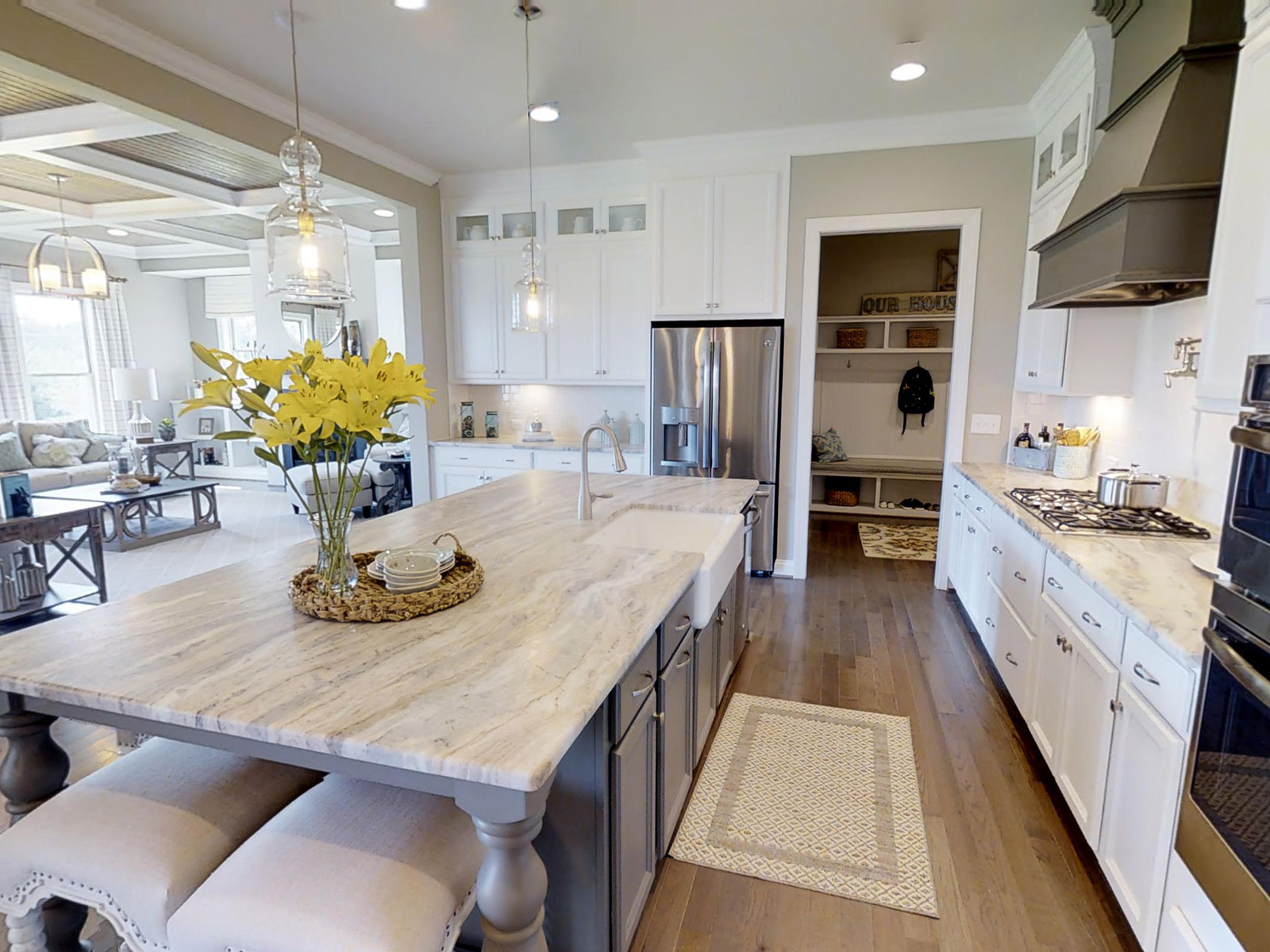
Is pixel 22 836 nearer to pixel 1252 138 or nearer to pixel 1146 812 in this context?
pixel 1146 812

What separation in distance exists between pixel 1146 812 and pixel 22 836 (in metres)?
2.33

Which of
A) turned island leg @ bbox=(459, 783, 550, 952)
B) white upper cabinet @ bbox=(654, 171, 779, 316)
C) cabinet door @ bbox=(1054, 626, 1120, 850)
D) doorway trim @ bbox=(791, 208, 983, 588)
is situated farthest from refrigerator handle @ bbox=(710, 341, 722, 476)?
turned island leg @ bbox=(459, 783, 550, 952)

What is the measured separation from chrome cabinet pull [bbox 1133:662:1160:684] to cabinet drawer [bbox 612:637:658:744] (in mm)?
1148

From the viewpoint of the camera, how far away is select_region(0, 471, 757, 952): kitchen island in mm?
1015

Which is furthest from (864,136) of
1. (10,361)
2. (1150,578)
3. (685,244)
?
(10,361)

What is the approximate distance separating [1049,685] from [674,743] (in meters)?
1.33

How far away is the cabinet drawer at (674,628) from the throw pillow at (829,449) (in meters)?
4.87

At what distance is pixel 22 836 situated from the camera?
3.95 ft

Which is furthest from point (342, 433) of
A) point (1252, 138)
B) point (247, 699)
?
point (1252, 138)

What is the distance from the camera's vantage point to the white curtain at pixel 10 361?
6.91 meters

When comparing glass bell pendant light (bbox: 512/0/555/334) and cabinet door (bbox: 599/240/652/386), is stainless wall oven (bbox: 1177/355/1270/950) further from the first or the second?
cabinet door (bbox: 599/240/652/386)

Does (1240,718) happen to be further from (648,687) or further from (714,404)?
(714,404)

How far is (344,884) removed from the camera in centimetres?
107

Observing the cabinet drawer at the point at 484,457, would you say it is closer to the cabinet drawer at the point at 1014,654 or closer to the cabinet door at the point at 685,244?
the cabinet door at the point at 685,244
